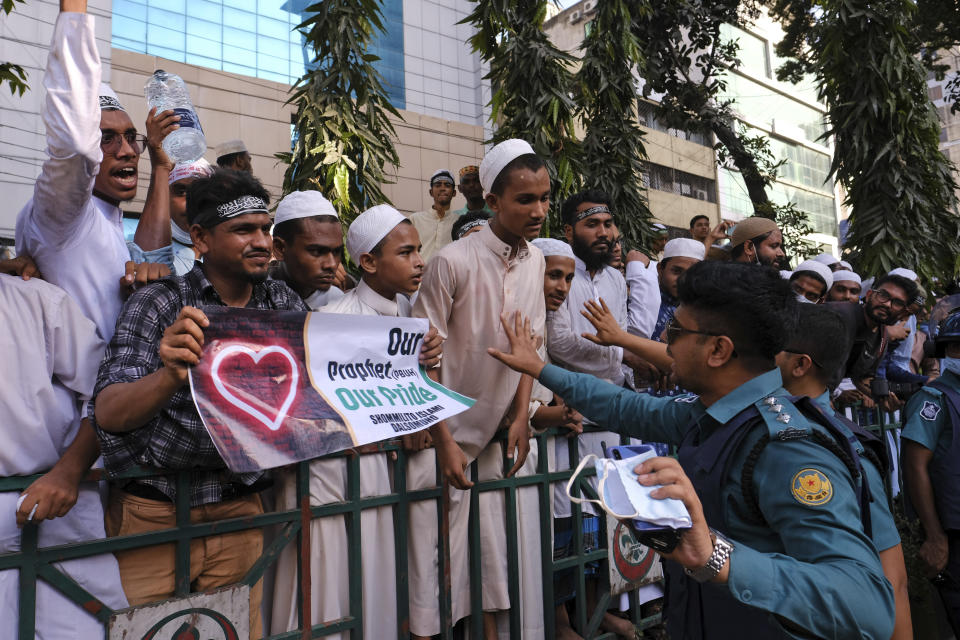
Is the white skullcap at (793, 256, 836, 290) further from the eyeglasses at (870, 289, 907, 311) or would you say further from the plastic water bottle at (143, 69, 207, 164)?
the plastic water bottle at (143, 69, 207, 164)

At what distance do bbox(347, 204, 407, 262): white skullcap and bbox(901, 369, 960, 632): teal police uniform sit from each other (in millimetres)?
2927

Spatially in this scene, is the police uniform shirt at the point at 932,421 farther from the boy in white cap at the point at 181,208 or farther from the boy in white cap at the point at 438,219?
the boy in white cap at the point at 438,219

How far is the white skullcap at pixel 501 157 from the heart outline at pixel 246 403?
162cm

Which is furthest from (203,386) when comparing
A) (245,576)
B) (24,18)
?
(24,18)

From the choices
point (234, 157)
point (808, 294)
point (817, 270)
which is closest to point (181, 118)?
point (234, 157)

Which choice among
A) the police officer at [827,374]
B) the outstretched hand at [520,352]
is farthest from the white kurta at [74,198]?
the police officer at [827,374]

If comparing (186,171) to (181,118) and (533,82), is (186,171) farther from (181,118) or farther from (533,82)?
(533,82)

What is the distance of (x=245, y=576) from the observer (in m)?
2.40

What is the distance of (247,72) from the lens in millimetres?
15469

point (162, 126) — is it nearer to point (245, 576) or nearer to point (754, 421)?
point (245, 576)

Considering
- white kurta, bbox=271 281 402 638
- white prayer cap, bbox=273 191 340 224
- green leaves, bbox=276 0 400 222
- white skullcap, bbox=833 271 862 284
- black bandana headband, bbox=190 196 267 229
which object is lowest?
white kurta, bbox=271 281 402 638

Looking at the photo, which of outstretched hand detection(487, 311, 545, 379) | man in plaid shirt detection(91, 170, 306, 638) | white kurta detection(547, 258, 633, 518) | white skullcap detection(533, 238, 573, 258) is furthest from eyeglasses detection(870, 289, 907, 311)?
man in plaid shirt detection(91, 170, 306, 638)

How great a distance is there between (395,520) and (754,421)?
62.9 inches

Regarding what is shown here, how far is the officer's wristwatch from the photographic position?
1510mm
